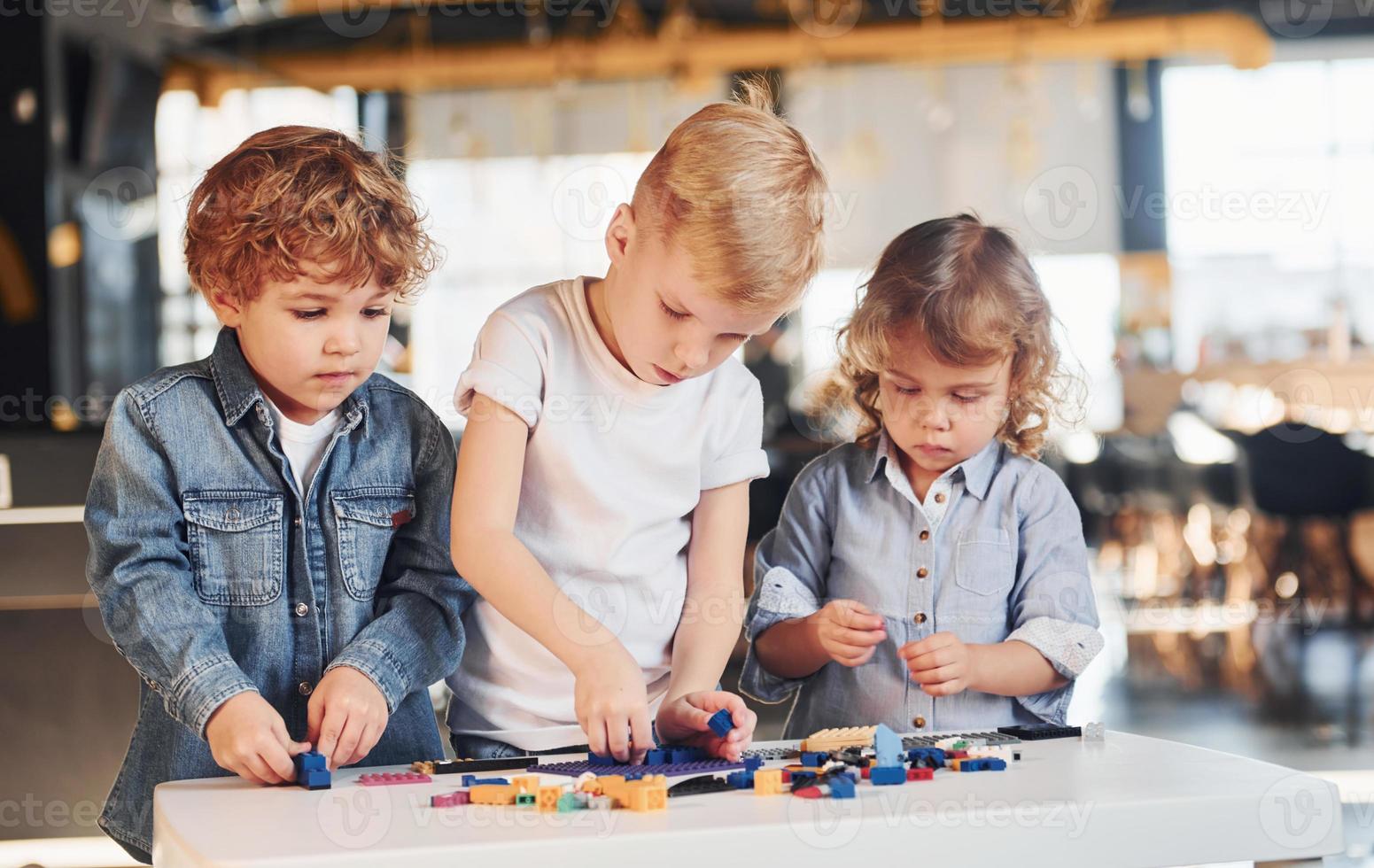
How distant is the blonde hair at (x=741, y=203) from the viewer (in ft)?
3.16

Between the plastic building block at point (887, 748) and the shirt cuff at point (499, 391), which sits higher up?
the shirt cuff at point (499, 391)

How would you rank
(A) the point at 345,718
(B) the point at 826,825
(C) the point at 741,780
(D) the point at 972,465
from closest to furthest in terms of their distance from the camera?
(B) the point at 826,825
(C) the point at 741,780
(A) the point at 345,718
(D) the point at 972,465

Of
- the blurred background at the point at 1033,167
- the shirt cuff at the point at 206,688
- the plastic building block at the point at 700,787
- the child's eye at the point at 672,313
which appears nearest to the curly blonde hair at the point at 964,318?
the child's eye at the point at 672,313

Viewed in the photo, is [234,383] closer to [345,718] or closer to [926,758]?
[345,718]

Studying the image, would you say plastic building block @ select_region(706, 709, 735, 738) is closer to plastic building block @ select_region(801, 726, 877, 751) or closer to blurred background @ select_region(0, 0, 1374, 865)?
plastic building block @ select_region(801, 726, 877, 751)

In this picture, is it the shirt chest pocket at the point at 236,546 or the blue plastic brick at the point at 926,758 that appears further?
the shirt chest pocket at the point at 236,546

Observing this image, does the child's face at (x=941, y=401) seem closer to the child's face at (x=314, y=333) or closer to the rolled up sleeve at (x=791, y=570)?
the rolled up sleeve at (x=791, y=570)

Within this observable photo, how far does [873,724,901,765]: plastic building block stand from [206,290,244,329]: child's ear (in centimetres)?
56

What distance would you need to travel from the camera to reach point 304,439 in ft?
3.48

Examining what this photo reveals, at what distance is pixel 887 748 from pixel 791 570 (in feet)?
1.42

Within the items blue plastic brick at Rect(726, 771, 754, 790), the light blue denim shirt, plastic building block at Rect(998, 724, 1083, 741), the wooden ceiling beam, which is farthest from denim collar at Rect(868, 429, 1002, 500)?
the wooden ceiling beam

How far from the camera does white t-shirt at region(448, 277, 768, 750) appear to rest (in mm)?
1062

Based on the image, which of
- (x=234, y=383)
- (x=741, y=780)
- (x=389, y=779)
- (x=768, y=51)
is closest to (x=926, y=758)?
(x=741, y=780)

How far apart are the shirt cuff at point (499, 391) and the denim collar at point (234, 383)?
0.09m
